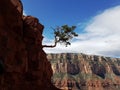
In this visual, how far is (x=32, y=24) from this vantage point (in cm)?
6325

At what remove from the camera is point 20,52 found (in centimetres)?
5494

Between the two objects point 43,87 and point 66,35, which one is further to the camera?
point 66,35

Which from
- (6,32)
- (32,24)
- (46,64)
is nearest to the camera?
(6,32)

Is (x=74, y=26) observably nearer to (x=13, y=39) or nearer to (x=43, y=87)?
(x=43, y=87)

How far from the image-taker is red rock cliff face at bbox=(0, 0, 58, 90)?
48688 millimetres

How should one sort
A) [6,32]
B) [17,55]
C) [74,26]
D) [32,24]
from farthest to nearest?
[74,26]
[32,24]
[17,55]
[6,32]

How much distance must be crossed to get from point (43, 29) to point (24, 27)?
11165 millimetres

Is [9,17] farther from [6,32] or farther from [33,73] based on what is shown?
[33,73]

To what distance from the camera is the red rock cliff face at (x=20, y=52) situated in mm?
48688

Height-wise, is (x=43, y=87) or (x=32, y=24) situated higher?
(x=32, y=24)

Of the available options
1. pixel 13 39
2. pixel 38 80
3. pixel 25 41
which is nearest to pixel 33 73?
pixel 38 80

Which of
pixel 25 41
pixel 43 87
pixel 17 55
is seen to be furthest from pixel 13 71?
pixel 43 87

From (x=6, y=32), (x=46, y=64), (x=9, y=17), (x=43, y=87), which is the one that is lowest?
(x=43, y=87)

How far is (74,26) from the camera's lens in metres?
78.4
